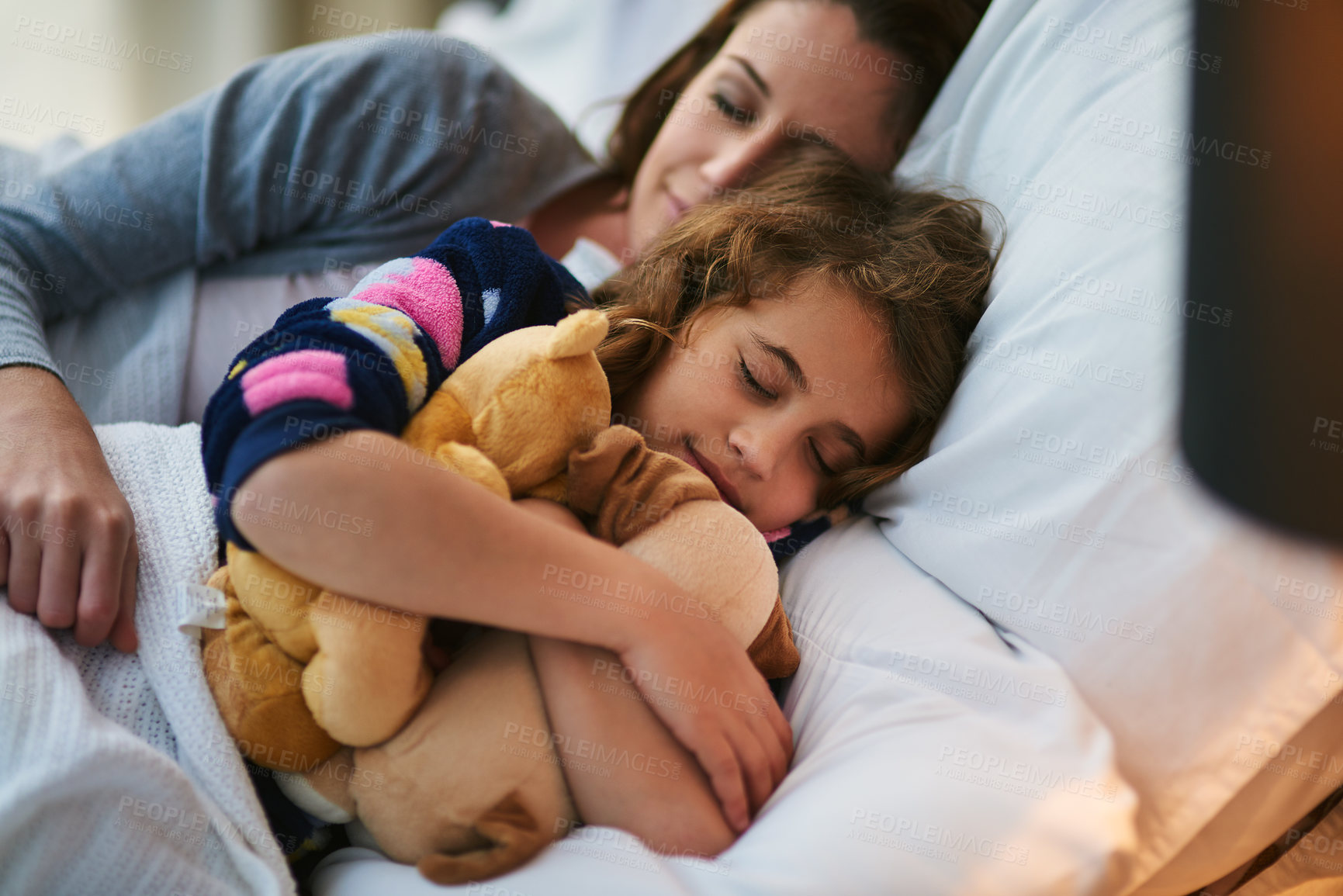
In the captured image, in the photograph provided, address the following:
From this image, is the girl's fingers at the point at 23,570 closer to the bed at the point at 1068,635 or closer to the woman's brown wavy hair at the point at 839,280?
the bed at the point at 1068,635

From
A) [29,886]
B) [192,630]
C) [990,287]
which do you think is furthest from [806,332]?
[29,886]

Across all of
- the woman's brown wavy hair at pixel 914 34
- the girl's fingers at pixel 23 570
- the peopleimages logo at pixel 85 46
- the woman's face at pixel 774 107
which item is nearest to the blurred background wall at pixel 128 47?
the peopleimages logo at pixel 85 46

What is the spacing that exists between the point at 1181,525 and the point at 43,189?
1269 mm


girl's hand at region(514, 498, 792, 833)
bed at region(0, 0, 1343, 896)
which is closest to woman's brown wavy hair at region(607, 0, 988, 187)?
bed at region(0, 0, 1343, 896)

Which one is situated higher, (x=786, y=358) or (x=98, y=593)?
(x=786, y=358)

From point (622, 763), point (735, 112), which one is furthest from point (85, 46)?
point (622, 763)

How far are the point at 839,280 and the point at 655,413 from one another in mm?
236

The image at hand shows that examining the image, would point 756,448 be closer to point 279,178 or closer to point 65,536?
point 65,536

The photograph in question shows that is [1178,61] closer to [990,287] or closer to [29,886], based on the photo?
[990,287]

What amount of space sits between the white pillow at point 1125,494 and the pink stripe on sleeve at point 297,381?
529 mm

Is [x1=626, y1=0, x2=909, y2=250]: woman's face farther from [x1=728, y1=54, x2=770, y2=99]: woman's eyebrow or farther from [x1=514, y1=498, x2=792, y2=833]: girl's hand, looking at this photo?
[x1=514, y1=498, x2=792, y2=833]: girl's hand

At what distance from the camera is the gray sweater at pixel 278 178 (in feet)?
3.46

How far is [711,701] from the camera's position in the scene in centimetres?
65

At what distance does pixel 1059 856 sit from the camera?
60cm
